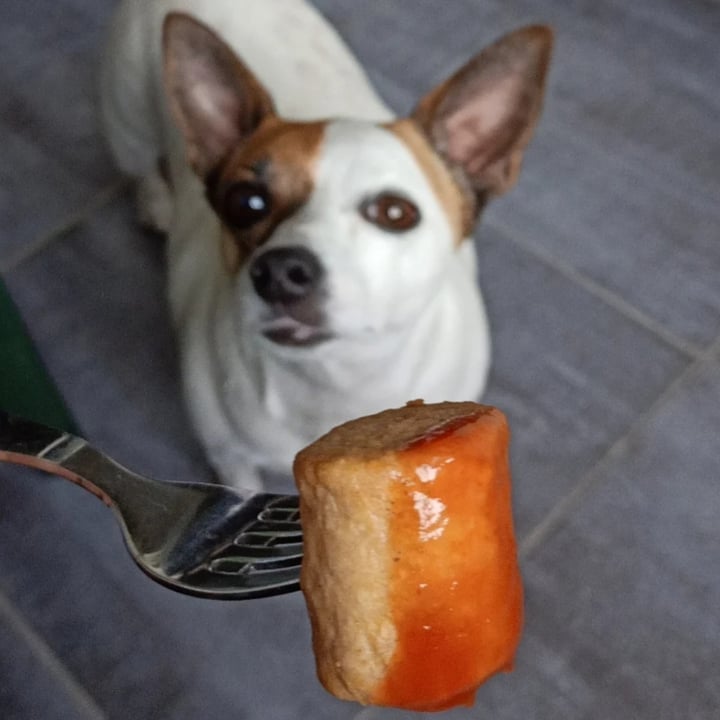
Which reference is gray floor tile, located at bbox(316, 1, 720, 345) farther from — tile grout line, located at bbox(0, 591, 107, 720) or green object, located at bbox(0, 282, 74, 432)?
tile grout line, located at bbox(0, 591, 107, 720)

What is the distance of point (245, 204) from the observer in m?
0.91

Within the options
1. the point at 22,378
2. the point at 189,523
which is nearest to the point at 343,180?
the point at 189,523

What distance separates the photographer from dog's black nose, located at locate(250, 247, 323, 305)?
2.68 feet

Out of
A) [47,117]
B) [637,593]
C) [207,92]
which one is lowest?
[637,593]

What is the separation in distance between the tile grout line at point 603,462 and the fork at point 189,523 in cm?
59

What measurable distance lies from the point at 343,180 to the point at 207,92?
0.20 m

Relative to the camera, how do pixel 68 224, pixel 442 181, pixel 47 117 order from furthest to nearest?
pixel 47 117 → pixel 68 224 → pixel 442 181

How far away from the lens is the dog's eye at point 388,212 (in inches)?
34.1

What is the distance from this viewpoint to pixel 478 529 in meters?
0.55

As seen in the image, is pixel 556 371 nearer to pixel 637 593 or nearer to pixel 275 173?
pixel 637 593

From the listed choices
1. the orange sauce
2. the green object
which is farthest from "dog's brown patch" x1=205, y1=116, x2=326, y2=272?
the orange sauce

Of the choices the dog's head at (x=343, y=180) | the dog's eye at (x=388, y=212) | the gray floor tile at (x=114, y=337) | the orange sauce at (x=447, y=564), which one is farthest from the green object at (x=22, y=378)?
the orange sauce at (x=447, y=564)

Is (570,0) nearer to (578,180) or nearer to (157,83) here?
(578,180)

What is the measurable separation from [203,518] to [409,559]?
246 mm
